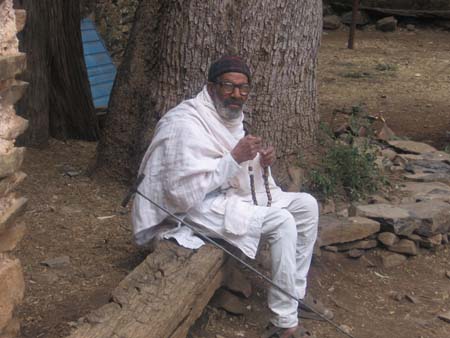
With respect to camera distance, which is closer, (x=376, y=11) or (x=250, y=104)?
(x=250, y=104)

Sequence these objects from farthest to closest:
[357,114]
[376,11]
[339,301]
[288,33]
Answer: [376,11], [357,114], [288,33], [339,301]

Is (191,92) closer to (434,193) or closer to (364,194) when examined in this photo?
(364,194)

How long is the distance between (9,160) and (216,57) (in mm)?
2739

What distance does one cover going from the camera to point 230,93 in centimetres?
439

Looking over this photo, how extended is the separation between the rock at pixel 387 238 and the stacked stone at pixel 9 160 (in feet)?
9.61

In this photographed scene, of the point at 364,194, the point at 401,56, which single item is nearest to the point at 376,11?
the point at 401,56

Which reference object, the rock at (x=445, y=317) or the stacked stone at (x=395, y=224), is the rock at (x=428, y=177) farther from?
the rock at (x=445, y=317)

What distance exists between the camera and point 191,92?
5602 mm

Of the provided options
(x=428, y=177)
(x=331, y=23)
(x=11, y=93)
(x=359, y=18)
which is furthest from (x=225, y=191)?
(x=359, y=18)

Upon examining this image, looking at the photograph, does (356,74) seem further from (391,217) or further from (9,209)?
(9,209)

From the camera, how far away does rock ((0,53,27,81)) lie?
2.85 meters

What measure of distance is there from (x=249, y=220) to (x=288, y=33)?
5.82ft

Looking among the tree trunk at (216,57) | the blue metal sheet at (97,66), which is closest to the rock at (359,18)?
the blue metal sheet at (97,66)

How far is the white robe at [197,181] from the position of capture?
4215 millimetres
